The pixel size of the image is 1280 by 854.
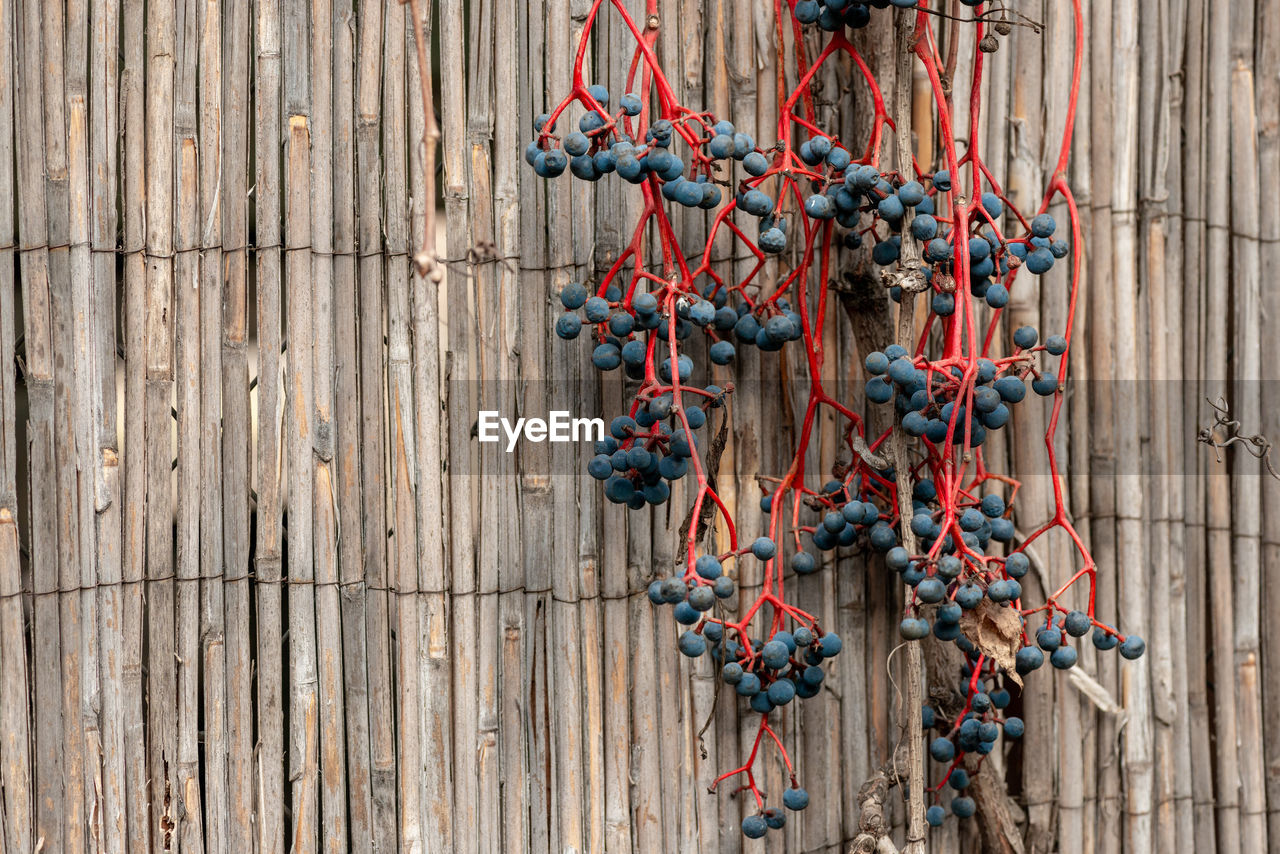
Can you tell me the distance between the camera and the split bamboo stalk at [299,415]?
5.57 feet

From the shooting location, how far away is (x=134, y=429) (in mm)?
1660

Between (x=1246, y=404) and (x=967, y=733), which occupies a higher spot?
(x=1246, y=404)

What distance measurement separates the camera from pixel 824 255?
175 centimetres

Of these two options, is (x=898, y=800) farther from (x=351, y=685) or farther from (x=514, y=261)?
(x=514, y=261)

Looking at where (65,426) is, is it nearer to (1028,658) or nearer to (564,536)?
(564,536)

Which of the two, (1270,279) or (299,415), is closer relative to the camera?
(299,415)

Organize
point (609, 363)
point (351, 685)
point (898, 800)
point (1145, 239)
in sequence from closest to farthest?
point (609, 363), point (351, 685), point (898, 800), point (1145, 239)

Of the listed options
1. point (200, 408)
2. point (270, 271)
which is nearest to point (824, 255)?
point (270, 271)

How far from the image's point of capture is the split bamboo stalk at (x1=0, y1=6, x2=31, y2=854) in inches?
63.4

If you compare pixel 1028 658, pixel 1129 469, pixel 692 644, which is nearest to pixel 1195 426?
pixel 1129 469

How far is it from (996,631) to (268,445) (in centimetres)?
109

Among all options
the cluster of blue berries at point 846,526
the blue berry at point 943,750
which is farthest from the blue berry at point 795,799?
the cluster of blue berries at point 846,526

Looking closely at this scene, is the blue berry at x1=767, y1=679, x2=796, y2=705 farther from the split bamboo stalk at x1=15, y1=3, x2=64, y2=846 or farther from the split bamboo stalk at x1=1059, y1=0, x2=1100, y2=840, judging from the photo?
the split bamboo stalk at x1=15, y1=3, x2=64, y2=846

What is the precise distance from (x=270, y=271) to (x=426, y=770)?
2.58 ft
